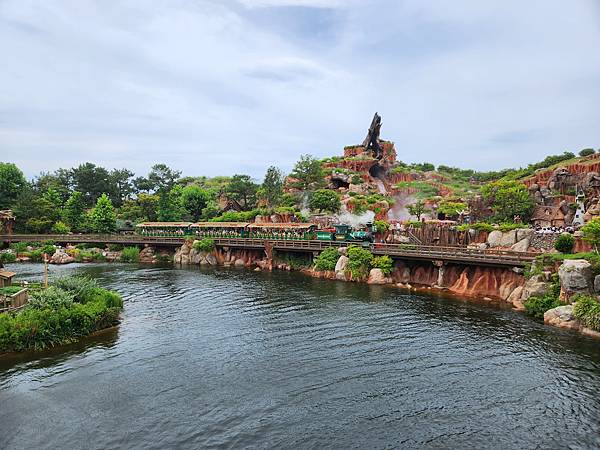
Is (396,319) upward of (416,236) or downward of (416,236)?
downward

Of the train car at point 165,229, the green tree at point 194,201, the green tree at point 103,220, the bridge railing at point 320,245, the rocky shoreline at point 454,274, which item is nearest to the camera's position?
the rocky shoreline at point 454,274

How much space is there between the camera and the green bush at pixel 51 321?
86.0 ft

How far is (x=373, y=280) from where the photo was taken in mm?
50188

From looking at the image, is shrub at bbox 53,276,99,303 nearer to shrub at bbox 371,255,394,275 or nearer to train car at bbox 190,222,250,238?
shrub at bbox 371,255,394,275

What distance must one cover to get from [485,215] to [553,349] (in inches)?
1680

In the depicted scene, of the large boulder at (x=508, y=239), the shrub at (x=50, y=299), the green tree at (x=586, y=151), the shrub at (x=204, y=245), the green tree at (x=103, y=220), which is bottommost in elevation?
the shrub at (x=50, y=299)

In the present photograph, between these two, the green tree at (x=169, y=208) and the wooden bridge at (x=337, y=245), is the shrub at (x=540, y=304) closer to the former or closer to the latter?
the wooden bridge at (x=337, y=245)

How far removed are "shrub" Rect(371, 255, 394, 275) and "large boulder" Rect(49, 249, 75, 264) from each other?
5254cm

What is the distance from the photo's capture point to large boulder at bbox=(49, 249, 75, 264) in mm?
70938

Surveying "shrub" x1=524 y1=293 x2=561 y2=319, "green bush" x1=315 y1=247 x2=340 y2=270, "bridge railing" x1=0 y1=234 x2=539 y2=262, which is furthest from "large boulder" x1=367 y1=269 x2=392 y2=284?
"shrub" x1=524 y1=293 x2=561 y2=319

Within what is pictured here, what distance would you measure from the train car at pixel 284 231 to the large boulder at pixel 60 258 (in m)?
31.2

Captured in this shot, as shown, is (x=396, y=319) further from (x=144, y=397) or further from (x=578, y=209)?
(x=578, y=209)

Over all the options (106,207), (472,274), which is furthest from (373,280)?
(106,207)

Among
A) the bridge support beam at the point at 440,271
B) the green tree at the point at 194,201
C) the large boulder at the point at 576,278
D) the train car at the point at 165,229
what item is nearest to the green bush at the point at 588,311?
the large boulder at the point at 576,278
